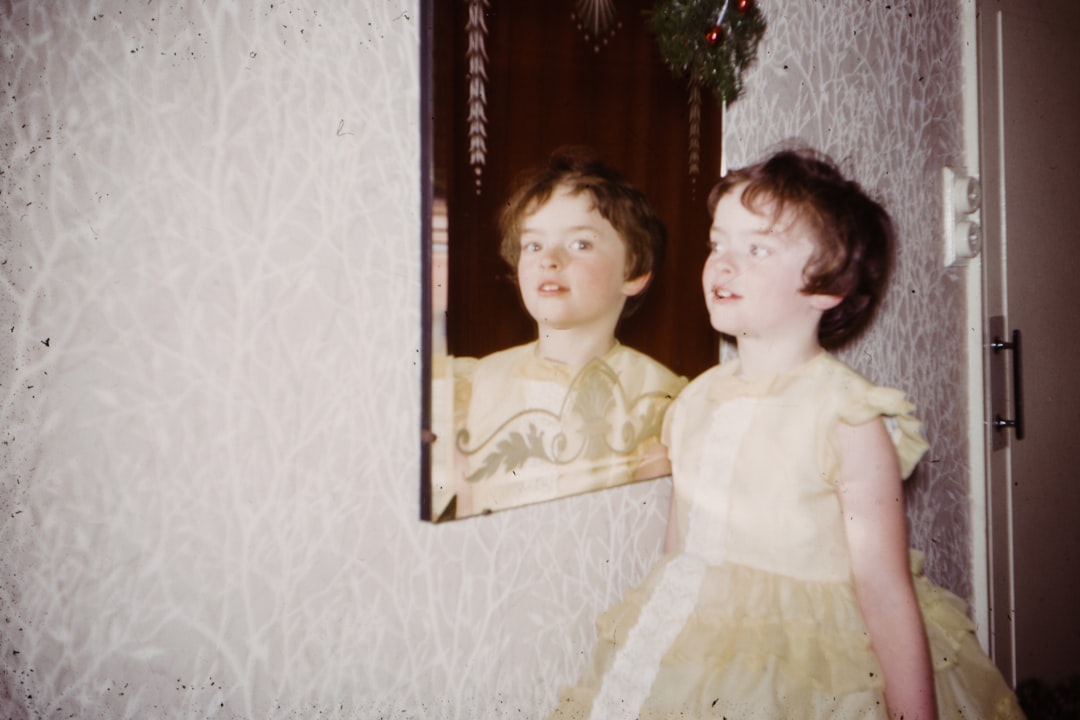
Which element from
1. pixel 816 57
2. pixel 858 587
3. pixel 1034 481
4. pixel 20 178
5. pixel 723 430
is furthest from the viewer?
pixel 1034 481

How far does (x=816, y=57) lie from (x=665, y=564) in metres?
0.89

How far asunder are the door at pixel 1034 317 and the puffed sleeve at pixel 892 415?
858mm

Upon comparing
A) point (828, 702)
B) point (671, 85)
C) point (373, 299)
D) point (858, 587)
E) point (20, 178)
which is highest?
point (671, 85)

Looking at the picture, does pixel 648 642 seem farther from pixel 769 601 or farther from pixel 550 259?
pixel 550 259

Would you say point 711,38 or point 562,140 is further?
point 711,38

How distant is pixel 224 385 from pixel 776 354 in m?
0.69

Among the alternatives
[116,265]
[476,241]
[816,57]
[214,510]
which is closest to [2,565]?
[214,510]

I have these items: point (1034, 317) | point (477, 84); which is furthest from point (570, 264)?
point (1034, 317)

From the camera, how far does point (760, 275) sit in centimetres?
86

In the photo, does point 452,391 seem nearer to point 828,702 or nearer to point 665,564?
point 665,564

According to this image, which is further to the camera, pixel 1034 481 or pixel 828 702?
pixel 1034 481

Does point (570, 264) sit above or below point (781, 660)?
above

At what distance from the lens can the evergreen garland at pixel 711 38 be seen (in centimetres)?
92

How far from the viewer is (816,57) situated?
1116mm
